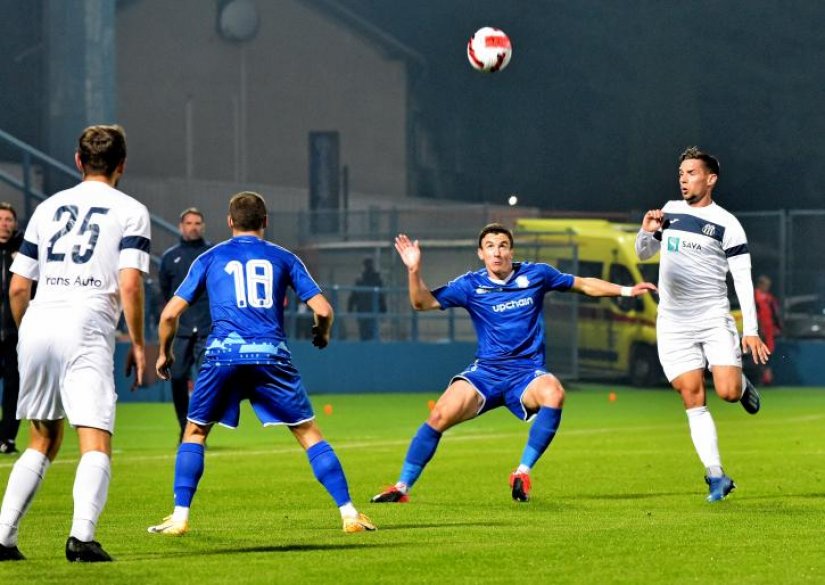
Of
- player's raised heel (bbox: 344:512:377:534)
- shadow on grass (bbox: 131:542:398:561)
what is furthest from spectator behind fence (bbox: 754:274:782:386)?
shadow on grass (bbox: 131:542:398:561)

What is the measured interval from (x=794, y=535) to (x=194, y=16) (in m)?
41.2

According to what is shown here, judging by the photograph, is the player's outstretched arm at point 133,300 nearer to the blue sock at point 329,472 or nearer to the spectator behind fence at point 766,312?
the blue sock at point 329,472

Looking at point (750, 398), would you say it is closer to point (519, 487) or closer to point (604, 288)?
point (604, 288)

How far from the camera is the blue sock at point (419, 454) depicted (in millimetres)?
11562

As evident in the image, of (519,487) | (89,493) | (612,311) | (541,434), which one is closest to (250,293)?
(89,493)

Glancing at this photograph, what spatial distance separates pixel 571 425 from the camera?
831 inches

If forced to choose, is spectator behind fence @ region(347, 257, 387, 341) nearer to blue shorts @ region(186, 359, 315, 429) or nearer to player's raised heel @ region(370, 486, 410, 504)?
player's raised heel @ region(370, 486, 410, 504)

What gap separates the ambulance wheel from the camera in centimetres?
3031

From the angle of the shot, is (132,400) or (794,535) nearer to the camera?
(794,535)

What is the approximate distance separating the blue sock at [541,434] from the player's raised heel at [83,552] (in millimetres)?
4088

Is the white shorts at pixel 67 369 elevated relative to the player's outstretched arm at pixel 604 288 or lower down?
lower down

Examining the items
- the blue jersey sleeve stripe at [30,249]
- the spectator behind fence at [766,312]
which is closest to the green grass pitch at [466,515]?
the blue jersey sleeve stripe at [30,249]

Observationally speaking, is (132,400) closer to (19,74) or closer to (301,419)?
(301,419)

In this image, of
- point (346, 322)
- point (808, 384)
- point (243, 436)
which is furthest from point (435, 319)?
point (243, 436)
